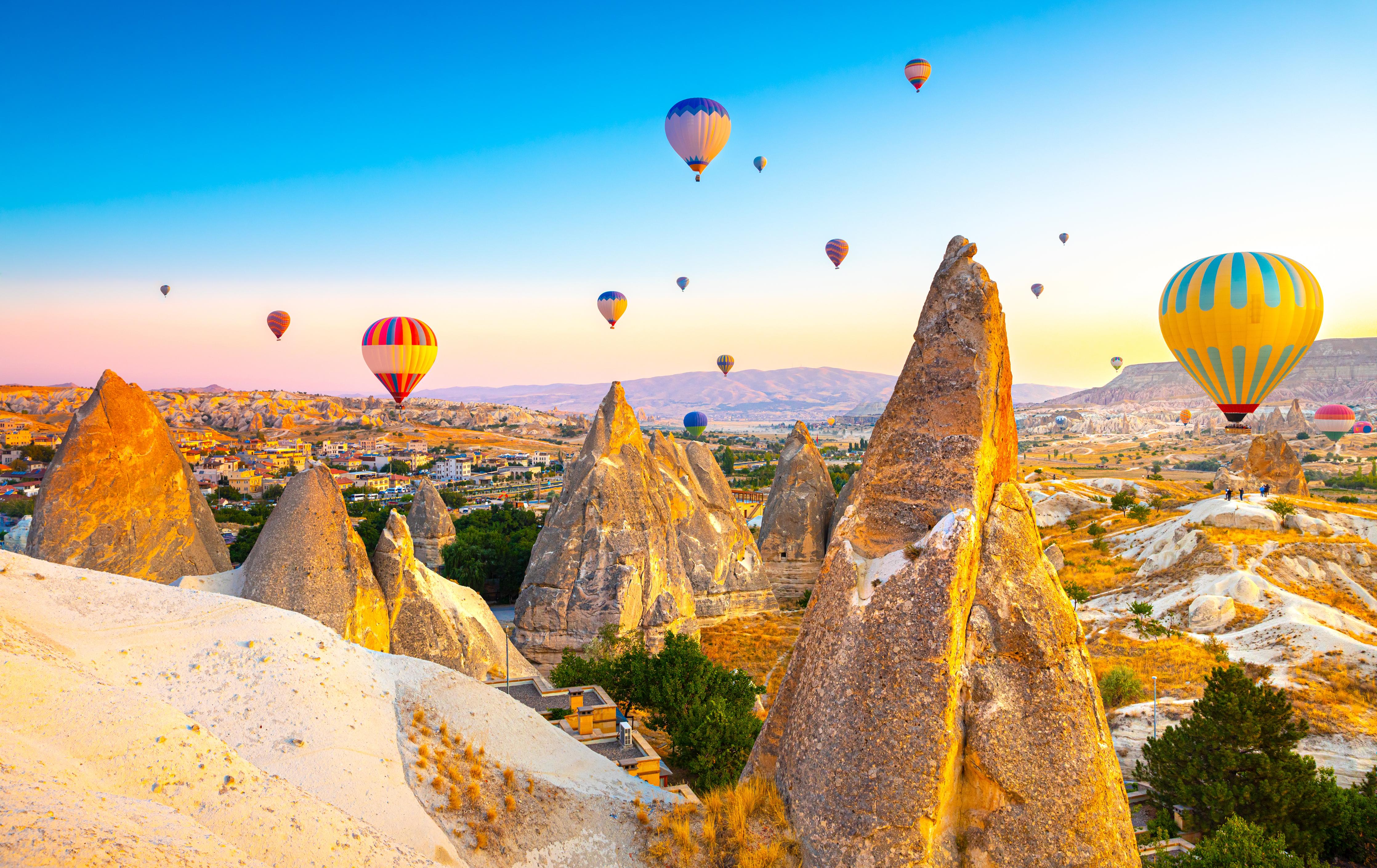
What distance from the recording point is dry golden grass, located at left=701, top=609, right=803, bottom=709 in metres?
25.7

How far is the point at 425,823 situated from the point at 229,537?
149 ft

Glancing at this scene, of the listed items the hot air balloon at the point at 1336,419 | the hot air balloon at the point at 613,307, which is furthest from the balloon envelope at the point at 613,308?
the hot air balloon at the point at 1336,419

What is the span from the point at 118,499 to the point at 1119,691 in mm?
25955

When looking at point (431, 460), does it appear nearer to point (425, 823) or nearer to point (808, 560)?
point (808, 560)

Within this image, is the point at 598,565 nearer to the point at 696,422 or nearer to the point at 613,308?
the point at 613,308

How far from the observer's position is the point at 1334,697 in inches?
816

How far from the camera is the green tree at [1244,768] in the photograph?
43.5ft

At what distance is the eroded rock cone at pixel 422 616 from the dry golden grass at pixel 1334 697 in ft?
66.4

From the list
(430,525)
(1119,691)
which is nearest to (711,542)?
(430,525)

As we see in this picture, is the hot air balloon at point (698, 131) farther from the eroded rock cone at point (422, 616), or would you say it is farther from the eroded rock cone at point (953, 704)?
the eroded rock cone at point (953, 704)

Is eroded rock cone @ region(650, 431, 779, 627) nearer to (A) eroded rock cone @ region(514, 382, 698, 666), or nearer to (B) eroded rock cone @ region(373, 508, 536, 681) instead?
(A) eroded rock cone @ region(514, 382, 698, 666)

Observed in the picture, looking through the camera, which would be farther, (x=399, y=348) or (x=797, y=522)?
(x=797, y=522)

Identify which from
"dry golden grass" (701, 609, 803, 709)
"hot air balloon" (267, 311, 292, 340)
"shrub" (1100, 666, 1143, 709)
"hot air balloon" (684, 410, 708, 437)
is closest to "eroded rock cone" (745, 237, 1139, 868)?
"dry golden grass" (701, 609, 803, 709)

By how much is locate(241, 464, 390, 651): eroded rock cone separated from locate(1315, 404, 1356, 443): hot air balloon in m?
121
